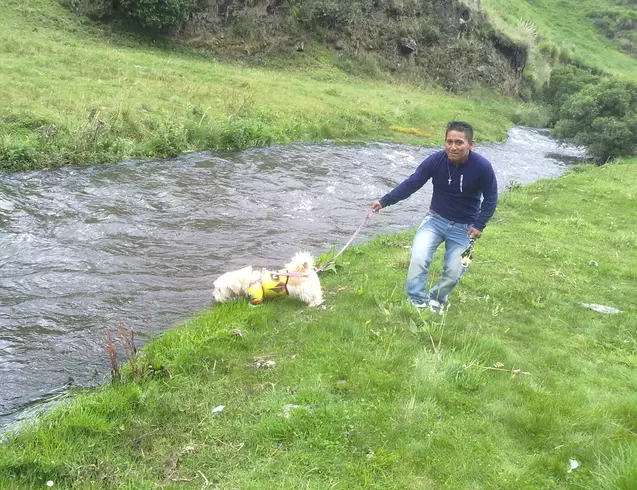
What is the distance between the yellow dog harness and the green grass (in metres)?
56.1

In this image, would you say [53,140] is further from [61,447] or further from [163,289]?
[61,447]

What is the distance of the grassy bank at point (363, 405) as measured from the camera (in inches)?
176

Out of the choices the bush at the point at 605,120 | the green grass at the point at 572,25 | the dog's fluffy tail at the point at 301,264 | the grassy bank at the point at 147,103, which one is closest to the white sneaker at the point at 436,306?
the dog's fluffy tail at the point at 301,264

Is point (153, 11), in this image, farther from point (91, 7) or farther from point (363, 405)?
point (363, 405)

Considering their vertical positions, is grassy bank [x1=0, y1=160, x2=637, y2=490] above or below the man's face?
below

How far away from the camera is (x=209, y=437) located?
4.89 meters

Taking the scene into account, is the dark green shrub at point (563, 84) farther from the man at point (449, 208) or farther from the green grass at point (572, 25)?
the man at point (449, 208)

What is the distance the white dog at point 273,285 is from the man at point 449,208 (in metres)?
1.50

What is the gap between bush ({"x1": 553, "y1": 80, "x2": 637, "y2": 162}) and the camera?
2750 cm

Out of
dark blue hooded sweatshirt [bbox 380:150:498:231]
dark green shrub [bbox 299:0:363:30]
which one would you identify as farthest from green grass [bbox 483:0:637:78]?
dark blue hooded sweatshirt [bbox 380:150:498:231]

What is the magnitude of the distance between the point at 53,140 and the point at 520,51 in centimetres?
5426

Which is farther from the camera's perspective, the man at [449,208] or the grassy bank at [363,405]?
the man at [449,208]

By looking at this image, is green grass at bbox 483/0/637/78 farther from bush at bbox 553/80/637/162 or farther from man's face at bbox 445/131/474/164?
man's face at bbox 445/131/474/164

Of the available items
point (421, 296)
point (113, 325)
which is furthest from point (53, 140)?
point (421, 296)
